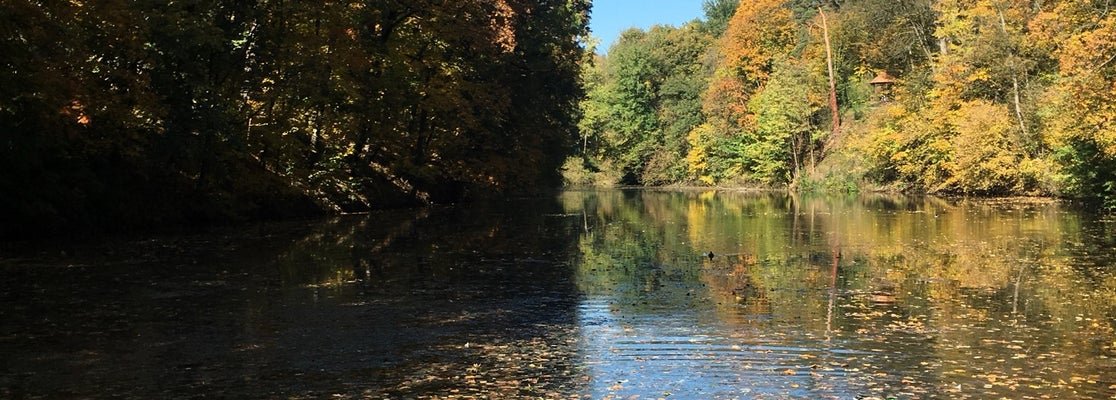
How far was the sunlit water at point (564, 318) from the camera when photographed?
29.9 feet

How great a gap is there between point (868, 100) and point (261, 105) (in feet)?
153

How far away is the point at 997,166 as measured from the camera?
46.3m

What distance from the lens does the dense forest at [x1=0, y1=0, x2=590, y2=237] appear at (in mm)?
23047

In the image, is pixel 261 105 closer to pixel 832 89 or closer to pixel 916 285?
pixel 916 285

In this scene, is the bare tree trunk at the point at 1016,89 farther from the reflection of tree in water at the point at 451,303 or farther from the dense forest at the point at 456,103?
the reflection of tree in water at the point at 451,303

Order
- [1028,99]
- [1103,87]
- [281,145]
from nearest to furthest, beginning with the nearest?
[1103,87], [281,145], [1028,99]

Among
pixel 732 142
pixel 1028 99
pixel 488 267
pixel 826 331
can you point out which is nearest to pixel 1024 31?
pixel 1028 99

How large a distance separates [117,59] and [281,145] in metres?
7.67

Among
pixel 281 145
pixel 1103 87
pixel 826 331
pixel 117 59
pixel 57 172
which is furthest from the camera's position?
pixel 281 145

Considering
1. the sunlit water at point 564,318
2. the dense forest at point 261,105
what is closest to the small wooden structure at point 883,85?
the dense forest at point 261,105

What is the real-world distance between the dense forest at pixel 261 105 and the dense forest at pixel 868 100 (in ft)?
69.7

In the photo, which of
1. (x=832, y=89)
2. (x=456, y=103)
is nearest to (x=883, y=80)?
(x=832, y=89)

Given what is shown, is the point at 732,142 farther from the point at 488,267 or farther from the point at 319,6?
the point at 488,267

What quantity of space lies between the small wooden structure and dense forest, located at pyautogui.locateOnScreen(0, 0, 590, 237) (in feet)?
80.5
